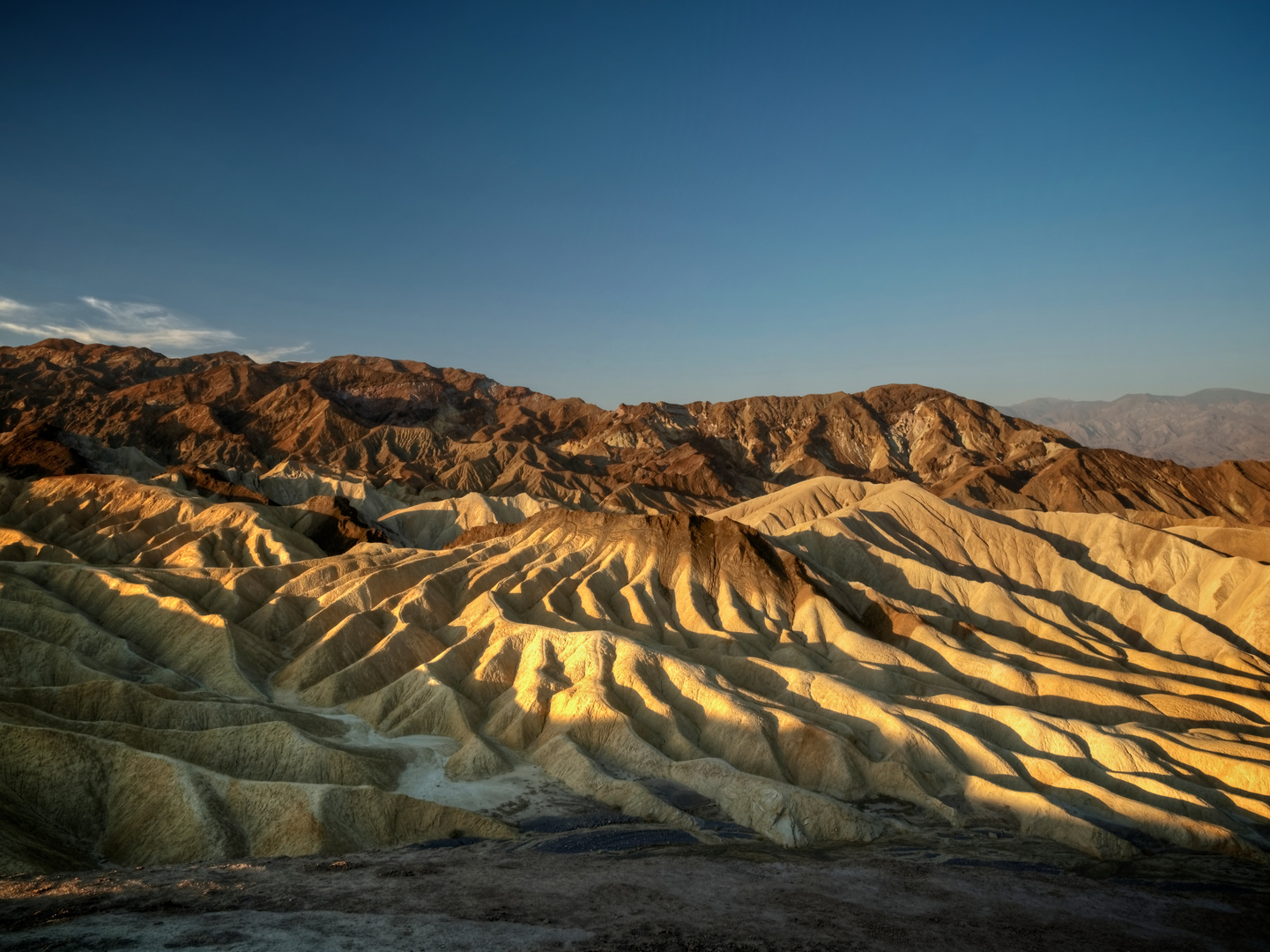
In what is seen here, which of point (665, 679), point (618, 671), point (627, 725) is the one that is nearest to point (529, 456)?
point (618, 671)

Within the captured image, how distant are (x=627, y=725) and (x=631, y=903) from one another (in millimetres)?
19735

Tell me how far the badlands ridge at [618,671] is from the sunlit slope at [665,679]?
0.19m

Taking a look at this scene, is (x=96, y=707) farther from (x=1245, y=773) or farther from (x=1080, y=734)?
(x=1245, y=773)

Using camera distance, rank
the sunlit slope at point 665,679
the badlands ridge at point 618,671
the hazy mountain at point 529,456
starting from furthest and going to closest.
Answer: the hazy mountain at point 529,456, the badlands ridge at point 618,671, the sunlit slope at point 665,679

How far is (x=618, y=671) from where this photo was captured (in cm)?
4856

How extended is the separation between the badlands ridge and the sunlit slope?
193 mm

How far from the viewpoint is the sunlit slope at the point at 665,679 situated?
3192 cm

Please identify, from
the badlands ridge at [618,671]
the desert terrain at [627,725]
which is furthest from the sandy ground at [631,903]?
the badlands ridge at [618,671]

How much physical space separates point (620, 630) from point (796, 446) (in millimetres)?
138177

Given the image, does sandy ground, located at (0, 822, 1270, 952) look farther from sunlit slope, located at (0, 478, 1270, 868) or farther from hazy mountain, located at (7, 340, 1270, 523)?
hazy mountain, located at (7, 340, 1270, 523)

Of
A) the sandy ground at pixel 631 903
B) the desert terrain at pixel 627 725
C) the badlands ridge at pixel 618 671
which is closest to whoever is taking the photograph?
the sandy ground at pixel 631 903

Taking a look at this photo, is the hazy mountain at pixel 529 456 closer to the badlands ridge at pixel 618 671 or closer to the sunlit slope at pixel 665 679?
the badlands ridge at pixel 618 671

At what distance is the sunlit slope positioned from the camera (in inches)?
1257

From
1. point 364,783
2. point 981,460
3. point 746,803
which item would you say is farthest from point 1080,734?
point 981,460
